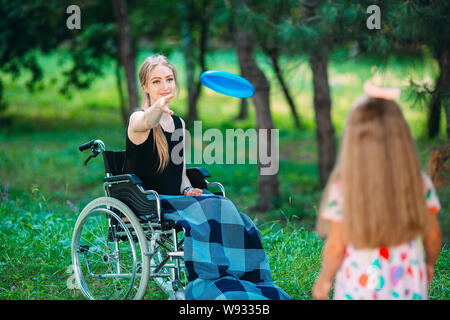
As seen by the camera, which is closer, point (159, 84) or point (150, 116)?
point (150, 116)

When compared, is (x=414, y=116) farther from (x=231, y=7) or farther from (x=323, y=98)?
(x=231, y=7)

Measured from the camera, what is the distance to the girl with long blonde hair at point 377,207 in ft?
6.95

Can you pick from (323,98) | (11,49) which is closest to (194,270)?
(323,98)

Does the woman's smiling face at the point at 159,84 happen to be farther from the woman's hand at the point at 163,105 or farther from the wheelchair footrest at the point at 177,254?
the wheelchair footrest at the point at 177,254

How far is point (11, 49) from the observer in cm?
1034

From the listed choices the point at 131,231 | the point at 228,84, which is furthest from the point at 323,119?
the point at 131,231

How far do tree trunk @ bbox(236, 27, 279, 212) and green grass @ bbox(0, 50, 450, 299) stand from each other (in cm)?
19

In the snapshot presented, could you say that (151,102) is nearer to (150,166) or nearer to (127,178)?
(150,166)

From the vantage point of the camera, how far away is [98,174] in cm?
882

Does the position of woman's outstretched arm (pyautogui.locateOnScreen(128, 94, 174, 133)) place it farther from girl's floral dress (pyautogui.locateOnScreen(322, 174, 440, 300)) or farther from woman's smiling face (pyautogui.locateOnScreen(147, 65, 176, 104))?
girl's floral dress (pyautogui.locateOnScreen(322, 174, 440, 300))

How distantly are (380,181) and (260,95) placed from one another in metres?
4.93

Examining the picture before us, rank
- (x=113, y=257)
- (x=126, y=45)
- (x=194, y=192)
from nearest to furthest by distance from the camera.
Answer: (x=113, y=257) → (x=194, y=192) → (x=126, y=45)
